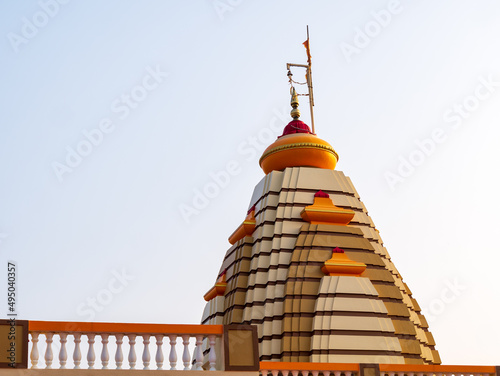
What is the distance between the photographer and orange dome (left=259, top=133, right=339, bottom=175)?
28984 millimetres

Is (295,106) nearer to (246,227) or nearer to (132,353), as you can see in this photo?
(246,227)

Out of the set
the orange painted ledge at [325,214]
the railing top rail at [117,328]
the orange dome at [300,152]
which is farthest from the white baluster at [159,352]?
the orange dome at [300,152]

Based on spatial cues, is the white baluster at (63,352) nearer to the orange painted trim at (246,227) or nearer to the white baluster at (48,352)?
the white baluster at (48,352)

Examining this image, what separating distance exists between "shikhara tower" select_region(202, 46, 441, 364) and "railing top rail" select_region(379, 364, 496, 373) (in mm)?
8040

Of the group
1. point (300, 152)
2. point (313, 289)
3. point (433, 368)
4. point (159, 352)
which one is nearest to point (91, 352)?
point (159, 352)

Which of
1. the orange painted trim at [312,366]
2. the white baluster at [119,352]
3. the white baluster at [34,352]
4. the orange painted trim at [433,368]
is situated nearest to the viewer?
the white baluster at [34,352]

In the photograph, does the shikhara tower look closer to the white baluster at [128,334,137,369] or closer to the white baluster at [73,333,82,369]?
the white baluster at [128,334,137,369]

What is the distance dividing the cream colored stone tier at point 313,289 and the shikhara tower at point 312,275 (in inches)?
1.5

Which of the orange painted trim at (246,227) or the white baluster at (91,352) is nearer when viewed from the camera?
the white baluster at (91,352)

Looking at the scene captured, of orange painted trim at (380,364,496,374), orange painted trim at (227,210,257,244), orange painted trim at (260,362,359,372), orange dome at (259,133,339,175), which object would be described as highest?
orange dome at (259,133,339,175)

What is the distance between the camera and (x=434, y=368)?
48.3 feet

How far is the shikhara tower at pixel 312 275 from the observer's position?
23484mm

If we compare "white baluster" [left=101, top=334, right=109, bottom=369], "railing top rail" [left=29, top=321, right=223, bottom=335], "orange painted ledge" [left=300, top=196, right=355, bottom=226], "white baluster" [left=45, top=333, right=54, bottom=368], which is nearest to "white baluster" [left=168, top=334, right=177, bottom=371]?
"railing top rail" [left=29, top=321, right=223, bottom=335]

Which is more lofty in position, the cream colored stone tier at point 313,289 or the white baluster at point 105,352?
the cream colored stone tier at point 313,289
